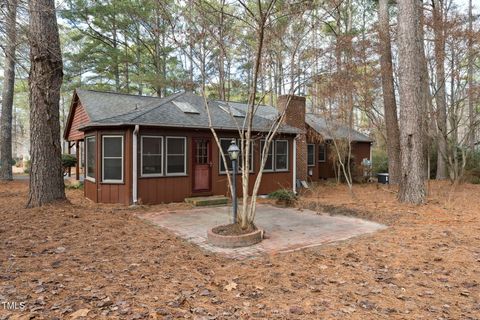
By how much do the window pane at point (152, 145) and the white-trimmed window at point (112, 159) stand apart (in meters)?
0.65

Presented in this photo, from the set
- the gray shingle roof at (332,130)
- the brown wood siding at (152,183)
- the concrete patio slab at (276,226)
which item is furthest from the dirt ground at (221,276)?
the gray shingle roof at (332,130)

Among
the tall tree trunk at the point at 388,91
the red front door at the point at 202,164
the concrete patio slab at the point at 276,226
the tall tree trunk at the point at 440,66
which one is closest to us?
the concrete patio slab at the point at 276,226

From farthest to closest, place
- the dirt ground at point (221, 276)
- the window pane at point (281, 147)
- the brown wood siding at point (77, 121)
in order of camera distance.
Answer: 1. the brown wood siding at point (77, 121)
2. the window pane at point (281, 147)
3. the dirt ground at point (221, 276)

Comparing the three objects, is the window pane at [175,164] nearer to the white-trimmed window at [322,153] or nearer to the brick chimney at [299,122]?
the brick chimney at [299,122]

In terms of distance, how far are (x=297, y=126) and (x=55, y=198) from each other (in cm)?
937

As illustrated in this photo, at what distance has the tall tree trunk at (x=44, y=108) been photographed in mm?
6637

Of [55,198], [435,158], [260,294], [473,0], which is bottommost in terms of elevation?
[260,294]

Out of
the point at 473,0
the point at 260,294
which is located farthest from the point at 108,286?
the point at 473,0

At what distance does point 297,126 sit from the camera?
1309 cm

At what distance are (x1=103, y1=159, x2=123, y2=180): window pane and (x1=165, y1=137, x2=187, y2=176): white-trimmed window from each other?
1312mm

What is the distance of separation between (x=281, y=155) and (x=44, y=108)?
764 centimetres

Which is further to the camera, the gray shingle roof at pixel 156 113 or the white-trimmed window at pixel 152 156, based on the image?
the white-trimmed window at pixel 152 156

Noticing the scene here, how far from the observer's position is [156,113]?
911 centimetres

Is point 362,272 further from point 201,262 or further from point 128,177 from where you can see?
point 128,177
